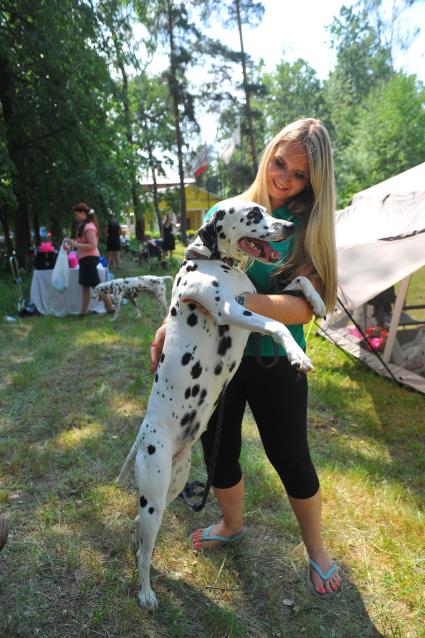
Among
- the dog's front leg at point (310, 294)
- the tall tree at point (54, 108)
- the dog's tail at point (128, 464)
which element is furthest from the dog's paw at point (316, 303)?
the tall tree at point (54, 108)

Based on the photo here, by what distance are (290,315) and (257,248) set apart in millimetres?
292

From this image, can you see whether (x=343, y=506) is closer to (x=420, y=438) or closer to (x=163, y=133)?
(x=420, y=438)

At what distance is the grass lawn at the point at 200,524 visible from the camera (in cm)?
202

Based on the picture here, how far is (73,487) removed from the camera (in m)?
3.00

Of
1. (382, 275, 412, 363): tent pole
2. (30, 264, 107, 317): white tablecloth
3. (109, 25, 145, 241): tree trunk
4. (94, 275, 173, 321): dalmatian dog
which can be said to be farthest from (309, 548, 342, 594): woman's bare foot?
(109, 25, 145, 241): tree trunk

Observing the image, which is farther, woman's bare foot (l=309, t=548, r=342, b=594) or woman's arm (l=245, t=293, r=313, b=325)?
woman's bare foot (l=309, t=548, r=342, b=594)

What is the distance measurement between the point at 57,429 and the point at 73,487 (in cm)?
98

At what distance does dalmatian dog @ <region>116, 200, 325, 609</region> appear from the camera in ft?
5.42

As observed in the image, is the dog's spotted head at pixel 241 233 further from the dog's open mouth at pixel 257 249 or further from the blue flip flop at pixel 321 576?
the blue flip flop at pixel 321 576

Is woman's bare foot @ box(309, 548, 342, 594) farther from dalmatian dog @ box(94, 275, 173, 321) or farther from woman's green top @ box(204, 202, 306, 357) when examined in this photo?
dalmatian dog @ box(94, 275, 173, 321)

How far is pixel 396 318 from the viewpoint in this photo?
5.10 m

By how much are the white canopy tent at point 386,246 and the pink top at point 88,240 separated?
169 inches

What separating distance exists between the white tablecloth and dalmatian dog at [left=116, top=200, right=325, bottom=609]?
281 inches

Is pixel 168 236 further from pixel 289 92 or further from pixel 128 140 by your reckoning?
pixel 289 92
